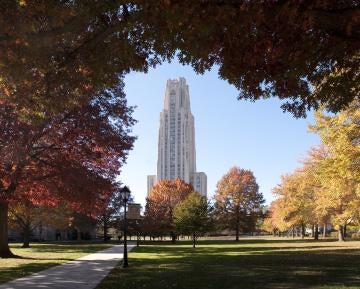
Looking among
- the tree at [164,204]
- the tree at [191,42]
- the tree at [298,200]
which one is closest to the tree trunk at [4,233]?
the tree at [191,42]

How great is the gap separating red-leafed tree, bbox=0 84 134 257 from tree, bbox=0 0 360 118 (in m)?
16.3

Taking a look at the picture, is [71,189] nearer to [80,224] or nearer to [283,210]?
[283,210]

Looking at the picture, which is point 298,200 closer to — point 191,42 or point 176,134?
point 191,42

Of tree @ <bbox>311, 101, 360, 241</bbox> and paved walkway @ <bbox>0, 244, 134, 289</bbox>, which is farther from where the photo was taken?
tree @ <bbox>311, 101, 360, 241</bbox>

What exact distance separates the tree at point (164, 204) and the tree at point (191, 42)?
60.5 meters

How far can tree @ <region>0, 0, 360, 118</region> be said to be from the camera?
703 centimetres

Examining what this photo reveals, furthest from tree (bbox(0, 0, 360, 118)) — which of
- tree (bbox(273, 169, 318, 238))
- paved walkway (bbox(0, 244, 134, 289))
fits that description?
tree (bbox(273, 169, 318, 238))

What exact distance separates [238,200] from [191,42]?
75028 mm

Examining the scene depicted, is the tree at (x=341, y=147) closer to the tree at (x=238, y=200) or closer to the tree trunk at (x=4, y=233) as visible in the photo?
the tree trunk at (x=4, y=233)

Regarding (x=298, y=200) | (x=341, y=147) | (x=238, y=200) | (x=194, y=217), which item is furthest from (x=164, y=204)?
(x=341, y=147)

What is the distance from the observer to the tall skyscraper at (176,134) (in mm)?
144875

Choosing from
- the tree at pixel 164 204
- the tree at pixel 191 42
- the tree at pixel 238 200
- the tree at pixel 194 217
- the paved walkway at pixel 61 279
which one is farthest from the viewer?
the tree at pixel 238 200

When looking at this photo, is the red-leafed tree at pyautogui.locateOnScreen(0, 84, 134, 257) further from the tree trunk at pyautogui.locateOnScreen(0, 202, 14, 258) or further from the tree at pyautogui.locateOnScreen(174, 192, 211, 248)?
the tree at pyautogui.locateOnScreen(174, 192, 211, 248)

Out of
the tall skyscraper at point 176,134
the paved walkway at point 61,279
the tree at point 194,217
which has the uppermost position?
the tall skyscraper at point 176,134
